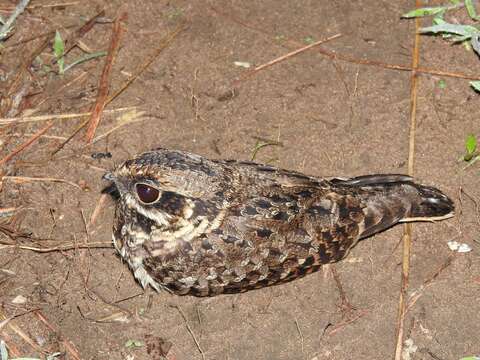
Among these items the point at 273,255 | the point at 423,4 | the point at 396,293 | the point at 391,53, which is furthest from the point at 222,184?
the point at 423,4

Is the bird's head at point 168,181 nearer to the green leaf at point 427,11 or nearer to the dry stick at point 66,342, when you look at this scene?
the dry stick at point 66,342

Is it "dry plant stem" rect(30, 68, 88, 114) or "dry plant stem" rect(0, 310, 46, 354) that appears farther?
"dry plant stem" rect(30, 68, 88, 114)

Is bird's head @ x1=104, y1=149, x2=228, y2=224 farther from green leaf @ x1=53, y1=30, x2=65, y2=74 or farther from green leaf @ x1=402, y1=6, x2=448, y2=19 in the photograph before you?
green leaf @ x1=402, y1=6, x2=448, y2=19

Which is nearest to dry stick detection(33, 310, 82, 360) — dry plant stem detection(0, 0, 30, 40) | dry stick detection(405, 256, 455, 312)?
dry stick detection(405, 256, 455, 312)

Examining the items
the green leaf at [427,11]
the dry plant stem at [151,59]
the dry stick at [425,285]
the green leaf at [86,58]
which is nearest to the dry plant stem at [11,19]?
the green leaf at [86,58]

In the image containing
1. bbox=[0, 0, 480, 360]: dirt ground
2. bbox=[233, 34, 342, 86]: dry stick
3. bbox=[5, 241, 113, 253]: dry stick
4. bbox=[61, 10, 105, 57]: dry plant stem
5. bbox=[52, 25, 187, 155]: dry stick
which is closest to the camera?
bbox=[0, 0, 480, 360]: dirt ground

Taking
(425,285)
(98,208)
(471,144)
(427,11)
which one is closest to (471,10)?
(427,11)
